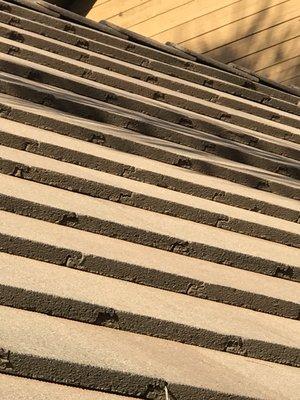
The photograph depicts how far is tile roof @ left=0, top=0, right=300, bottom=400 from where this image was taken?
2.24 meters

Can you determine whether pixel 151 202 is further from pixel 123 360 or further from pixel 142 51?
pixel 142 51

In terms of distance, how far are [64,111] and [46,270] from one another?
1779mm

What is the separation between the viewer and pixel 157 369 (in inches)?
88.2

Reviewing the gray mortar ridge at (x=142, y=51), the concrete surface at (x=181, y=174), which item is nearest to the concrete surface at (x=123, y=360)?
the concrete surface at (x=181, y=174)

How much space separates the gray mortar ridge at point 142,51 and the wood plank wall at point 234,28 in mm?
1099

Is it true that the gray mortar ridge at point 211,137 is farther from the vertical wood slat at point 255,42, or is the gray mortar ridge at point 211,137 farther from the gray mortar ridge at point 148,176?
the vertical wood slat at point 255,42

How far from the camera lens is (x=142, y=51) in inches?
241

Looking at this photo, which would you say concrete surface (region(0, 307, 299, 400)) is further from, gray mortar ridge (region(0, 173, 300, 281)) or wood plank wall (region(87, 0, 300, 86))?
wood plank wall (region(87, 0, 300, 86))

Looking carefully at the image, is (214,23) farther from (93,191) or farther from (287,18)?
(93,191)

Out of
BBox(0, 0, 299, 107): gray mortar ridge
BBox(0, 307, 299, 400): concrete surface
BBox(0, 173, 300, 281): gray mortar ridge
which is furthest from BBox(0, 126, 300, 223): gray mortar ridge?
BBox(0, 0, 299, 107): gray mortar ridge

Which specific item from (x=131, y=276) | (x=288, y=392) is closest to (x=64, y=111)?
(x=131, y=276)

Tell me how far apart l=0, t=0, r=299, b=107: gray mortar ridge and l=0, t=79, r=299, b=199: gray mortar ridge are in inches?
55.7

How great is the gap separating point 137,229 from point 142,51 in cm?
306

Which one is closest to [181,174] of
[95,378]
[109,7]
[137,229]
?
[137,229]
